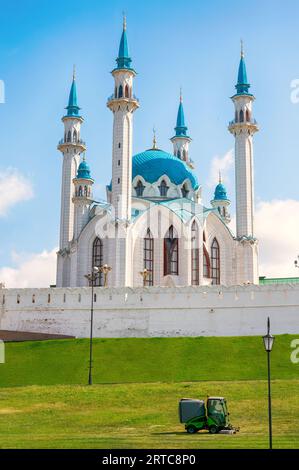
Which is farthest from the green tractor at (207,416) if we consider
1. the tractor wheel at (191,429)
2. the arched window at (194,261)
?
the arched window at (194,261)

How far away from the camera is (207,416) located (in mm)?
24969

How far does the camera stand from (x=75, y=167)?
77250 millimetres

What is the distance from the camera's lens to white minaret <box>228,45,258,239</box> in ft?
230

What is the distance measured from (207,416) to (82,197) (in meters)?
51.2

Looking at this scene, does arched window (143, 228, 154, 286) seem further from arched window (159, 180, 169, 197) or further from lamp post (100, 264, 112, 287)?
arched window (159, 180, 169, 197)

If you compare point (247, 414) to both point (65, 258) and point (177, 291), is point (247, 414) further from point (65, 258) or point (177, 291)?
point (65, 258)

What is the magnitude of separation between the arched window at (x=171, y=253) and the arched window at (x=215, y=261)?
15.8 feet

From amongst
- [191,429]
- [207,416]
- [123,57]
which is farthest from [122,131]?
[191,429]

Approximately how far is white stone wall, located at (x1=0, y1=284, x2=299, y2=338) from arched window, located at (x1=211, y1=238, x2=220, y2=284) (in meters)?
17.2

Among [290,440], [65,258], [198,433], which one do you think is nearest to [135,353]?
[198,433]

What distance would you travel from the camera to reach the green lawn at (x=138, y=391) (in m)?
22.9

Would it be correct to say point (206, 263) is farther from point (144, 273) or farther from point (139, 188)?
point (139, 188)

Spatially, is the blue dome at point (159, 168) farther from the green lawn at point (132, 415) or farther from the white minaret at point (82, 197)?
the green lawn at point (132, 415)

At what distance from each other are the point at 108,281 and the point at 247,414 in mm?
35957
